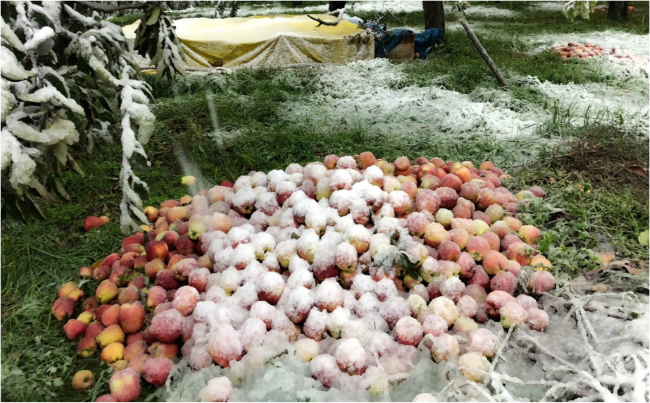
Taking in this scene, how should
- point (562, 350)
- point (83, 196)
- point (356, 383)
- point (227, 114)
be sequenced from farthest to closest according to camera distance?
point (227, 114) → point (83, 196) → point (562, 350) → point (356, 383)

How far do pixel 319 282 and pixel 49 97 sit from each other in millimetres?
1210

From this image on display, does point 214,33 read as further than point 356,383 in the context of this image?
Yes

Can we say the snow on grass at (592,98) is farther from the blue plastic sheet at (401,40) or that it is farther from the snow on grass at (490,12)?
the snow on grass at (490,12)

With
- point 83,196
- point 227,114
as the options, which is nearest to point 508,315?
point 83,196

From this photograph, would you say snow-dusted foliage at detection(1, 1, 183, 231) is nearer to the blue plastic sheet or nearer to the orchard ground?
the orchard ground

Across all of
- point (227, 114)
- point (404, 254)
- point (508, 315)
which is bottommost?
point (508, 315)

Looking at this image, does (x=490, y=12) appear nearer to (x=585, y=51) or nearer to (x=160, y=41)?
(x=585, y=51)

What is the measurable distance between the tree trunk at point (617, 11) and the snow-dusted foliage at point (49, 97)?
11011mm

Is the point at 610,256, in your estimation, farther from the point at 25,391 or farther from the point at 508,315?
the point at 25,391

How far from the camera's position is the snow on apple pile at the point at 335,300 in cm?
157

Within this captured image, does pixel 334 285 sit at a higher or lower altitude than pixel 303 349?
higher

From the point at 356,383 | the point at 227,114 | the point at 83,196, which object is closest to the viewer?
the point at 356,383

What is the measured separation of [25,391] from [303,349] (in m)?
1.02

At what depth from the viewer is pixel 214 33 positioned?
6723 millimetres
